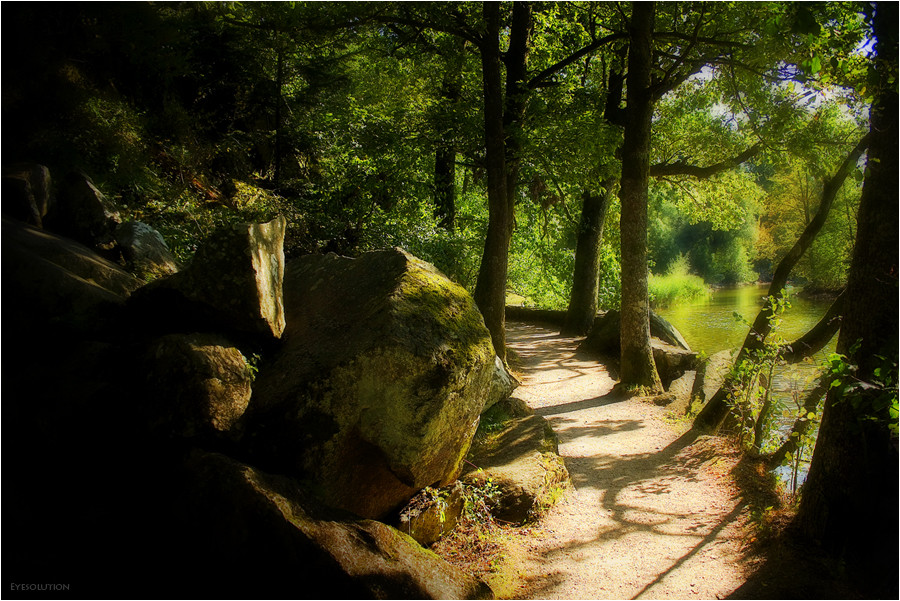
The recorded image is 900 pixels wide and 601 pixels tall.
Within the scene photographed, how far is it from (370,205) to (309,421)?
7.29m

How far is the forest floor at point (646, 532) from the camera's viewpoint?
415 cm

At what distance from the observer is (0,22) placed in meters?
5.35

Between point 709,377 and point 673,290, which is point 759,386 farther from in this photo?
point 673,290

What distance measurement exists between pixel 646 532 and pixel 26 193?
6188mm

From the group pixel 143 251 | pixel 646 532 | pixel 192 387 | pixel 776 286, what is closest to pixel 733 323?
pixel 776 286

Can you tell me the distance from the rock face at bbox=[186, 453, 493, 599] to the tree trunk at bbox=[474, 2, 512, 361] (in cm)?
637

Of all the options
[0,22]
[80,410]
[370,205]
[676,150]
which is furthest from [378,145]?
[676,150]

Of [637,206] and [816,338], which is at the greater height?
[637,206]

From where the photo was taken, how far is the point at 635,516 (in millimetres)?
5453

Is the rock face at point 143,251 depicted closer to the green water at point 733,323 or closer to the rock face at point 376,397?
the rock face at point 376,397

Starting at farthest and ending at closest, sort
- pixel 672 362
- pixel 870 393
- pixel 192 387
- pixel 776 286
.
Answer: pixel 672 362, pixel 776 286, pixel 870 393, pixel 192 387

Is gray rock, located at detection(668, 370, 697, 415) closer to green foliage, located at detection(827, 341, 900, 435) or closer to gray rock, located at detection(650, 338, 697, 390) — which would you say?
gray rock, located at detection(650, 338, 697, 390)

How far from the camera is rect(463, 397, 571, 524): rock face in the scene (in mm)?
5215

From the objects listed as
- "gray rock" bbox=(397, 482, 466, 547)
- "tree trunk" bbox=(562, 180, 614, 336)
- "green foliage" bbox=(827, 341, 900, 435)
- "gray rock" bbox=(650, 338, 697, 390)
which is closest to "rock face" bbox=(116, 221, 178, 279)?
"gray rock" bbox=(397, 482, 466, 547)
